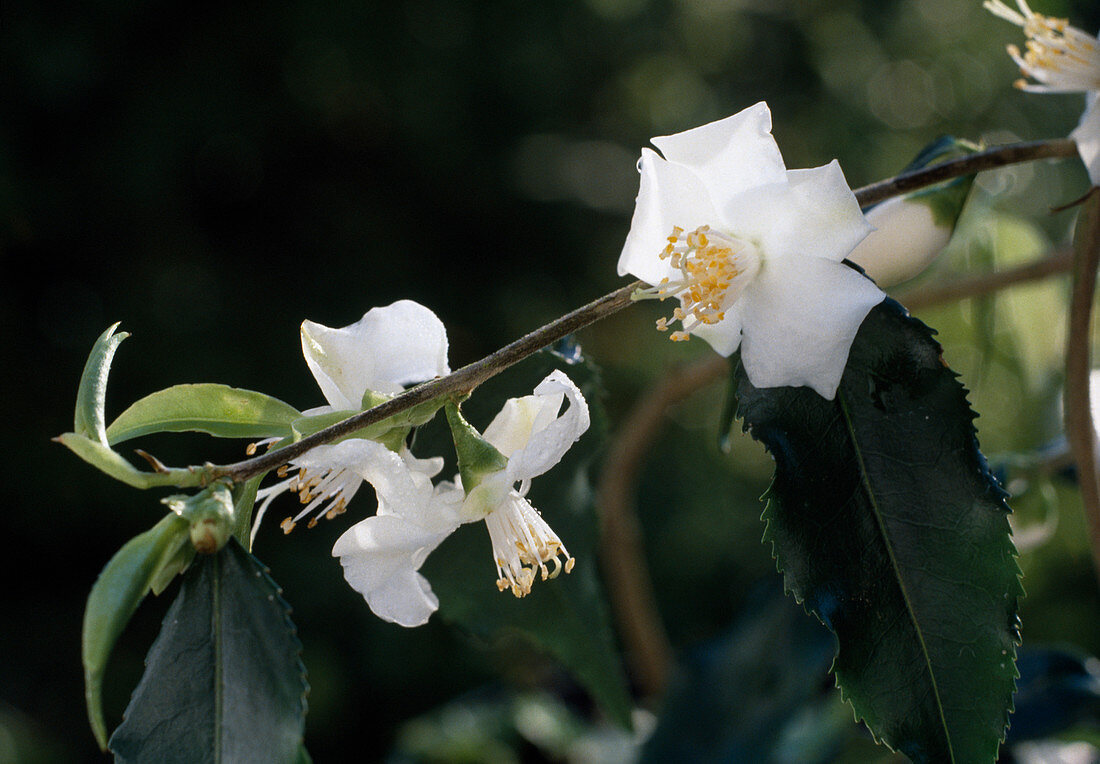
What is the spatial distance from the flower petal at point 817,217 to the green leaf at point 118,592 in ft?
0.69

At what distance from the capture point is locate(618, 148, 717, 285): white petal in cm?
31

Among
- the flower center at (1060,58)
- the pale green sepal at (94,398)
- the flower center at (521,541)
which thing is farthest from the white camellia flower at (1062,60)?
the pale green sepal at (94,398)

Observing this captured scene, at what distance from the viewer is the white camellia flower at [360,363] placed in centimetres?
33

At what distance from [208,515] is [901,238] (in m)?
0.29

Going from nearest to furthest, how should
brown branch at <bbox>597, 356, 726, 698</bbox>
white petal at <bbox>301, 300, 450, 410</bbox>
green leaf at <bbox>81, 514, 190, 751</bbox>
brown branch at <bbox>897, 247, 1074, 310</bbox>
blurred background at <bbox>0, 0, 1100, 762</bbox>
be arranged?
1. green leaf at <bbox>81, 514, 190, 751</bbox>
2. white petal at <bbox>301, 300, 450, 410</bbox>
3. brown branch at <bbox>897, 247, 1074, 310</bbox>
4. brown branch at <bbox>597, 356, 726, 698</bbox>
5. blurred background at <bbox>0, 0, 1100, 762</bbox>

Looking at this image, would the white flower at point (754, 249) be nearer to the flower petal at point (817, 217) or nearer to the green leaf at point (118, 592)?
the flower petal at point (817, 217)

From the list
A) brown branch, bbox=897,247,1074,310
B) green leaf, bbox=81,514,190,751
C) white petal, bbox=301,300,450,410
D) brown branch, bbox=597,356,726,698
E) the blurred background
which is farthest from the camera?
the blurred background

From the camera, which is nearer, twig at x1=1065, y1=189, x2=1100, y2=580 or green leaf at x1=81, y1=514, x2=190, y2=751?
green leaf at x1=81, y1=514, x2=190, y2=751

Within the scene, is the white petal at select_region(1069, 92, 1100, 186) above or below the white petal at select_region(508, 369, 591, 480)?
below

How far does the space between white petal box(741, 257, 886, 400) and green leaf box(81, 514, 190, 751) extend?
0.19 m

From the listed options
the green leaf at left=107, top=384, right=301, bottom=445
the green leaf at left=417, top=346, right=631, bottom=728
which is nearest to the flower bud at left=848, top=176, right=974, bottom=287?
the green leaf at left=417, top=346, right=631, bottom=728

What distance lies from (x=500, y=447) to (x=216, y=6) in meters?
1.43

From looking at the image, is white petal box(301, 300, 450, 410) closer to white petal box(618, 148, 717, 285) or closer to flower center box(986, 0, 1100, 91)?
white petal box(618, 148, 717, 285)

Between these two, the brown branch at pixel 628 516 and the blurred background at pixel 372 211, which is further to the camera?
the blurred background at pixel 372 211
